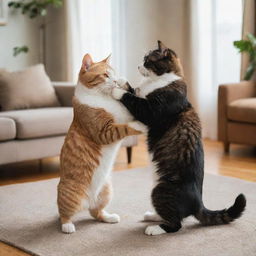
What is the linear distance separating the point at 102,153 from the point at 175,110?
1.44 ft

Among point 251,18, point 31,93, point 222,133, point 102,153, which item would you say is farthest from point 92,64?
point 251,18

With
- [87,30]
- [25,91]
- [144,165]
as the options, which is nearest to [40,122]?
[25,91]

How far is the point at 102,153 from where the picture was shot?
2.79 m

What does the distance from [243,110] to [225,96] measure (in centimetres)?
26

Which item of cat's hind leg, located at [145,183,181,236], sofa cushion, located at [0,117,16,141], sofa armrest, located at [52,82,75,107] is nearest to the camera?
cat's hind leg, located at [145,183,181,236]

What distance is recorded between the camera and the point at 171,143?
2689 millimetres

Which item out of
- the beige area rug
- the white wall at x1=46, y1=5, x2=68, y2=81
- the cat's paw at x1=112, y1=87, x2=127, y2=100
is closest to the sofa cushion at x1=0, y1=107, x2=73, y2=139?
the beige area rug

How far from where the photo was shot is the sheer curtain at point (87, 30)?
6.08m

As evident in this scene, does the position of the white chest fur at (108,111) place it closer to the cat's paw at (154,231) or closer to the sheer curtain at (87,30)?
the cat's paw at (154,231)

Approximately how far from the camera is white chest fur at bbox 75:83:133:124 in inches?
109

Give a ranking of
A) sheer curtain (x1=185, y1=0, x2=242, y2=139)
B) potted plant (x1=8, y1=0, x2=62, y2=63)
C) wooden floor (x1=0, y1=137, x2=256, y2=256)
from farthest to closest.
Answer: potted plant (x1=8, y1=0, x2=62, y2=63) → sheer curtain (x1=185, y1=0, x2=242, y2=139) → wooden floor (x1=0, y1=137, x2=256, y2=256)

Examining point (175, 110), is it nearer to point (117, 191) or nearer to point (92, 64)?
point (92, 64)

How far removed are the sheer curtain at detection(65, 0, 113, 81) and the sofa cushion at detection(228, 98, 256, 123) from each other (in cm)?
191

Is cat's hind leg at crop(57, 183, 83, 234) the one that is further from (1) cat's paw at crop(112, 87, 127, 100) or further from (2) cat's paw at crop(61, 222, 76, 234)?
(1) cat's paw at crop(112, 87, 127, 100)
